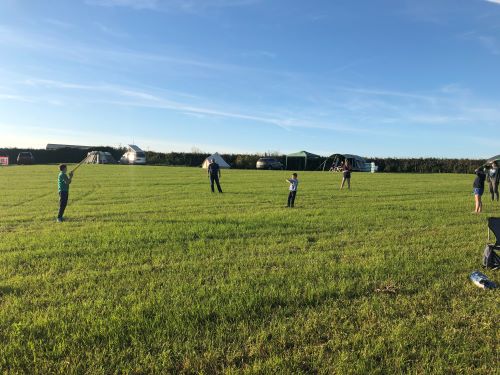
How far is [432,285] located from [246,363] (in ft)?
10.5

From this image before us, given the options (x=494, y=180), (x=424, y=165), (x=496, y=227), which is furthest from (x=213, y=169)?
(x=424, y=165)

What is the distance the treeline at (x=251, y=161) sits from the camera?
2265 inches

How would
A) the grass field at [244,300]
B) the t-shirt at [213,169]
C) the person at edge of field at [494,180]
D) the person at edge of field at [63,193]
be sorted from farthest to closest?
the t-shirt at [213,169] → the person at edge of field at [494,180] → the person at edge of field at [63,193] → the grass field at [244,300]

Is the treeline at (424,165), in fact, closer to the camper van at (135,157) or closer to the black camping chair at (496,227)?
the camper van at (135,157)

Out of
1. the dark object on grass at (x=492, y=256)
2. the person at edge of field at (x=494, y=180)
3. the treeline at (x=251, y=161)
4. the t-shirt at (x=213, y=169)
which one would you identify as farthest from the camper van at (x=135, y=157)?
the dark object on grass at (x=492, y=256)

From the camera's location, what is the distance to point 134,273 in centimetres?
606

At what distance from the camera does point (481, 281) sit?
557cm

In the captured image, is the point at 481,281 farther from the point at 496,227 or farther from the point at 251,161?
the point at 251,161

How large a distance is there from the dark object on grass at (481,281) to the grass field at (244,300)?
168 mm

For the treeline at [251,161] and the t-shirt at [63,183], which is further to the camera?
the treeline at [251,161]

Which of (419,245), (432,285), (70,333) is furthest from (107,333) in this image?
(419,245)

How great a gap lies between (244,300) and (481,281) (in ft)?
10.9

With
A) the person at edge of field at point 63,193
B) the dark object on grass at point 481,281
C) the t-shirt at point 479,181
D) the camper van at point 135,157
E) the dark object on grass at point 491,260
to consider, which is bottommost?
the dark object on grass at point 481,281

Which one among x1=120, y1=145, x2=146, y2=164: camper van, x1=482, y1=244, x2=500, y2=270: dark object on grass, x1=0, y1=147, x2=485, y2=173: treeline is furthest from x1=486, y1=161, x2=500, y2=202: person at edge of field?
x1=120, y1=145, x2=146, y2=164: camper van
